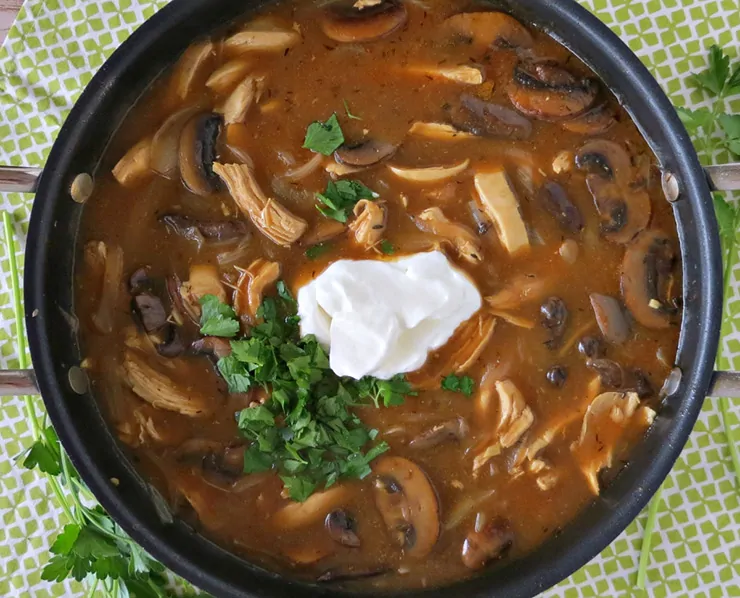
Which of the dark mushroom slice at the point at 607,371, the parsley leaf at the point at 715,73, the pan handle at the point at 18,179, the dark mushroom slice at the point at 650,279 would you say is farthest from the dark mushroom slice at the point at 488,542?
the pan handle at the point at 18,179

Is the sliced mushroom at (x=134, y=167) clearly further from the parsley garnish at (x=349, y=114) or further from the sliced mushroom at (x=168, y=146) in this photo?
the parsley garnish at (x=349, y=114)

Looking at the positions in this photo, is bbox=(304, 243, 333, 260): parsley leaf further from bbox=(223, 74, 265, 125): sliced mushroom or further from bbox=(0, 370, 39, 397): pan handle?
bbox=(0, 370, 39, 397): pan handle

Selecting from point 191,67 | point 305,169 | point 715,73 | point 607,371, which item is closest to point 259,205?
point 305,169

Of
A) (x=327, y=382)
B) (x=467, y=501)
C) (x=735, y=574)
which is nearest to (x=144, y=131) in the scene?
(x=327, y=382)

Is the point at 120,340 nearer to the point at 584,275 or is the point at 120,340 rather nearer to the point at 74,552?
the point at 74,552

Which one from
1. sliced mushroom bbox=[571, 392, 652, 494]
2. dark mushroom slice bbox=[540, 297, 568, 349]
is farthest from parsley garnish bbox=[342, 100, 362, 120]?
sliced mushroom bbox=[571, 392, 652, 494]

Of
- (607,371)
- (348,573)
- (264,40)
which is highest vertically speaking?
(264,40)

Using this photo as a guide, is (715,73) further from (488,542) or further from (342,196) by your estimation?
(488,542)
